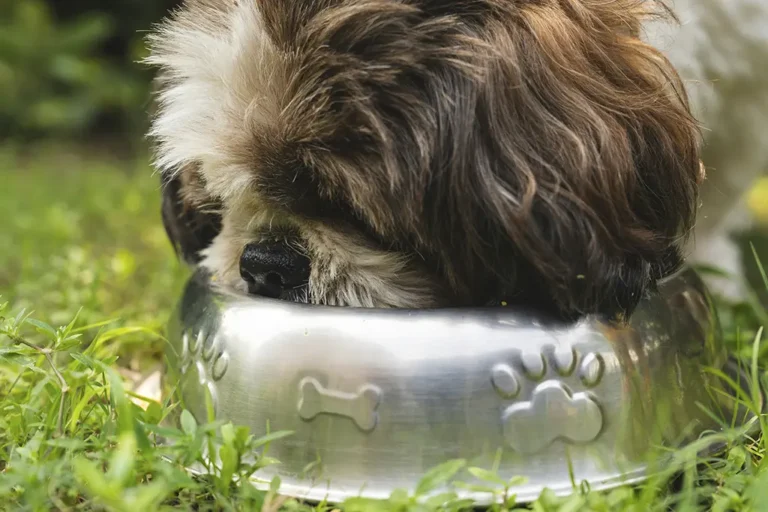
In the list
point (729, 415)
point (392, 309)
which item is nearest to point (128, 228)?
point (392, 309)

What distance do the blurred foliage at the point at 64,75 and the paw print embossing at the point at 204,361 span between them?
6418 millimetres

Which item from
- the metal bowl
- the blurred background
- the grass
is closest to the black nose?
the metal bowl

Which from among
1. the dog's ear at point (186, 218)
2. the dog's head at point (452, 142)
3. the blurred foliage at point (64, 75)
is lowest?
the blurred foliage at point (64, 75)

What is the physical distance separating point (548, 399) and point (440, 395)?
230 mm

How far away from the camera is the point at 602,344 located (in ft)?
5.81

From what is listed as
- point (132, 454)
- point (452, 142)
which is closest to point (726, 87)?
point (452, 142)

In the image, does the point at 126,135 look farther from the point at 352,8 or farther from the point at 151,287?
the point at 352,8

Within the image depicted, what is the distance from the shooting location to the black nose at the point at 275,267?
2016mm

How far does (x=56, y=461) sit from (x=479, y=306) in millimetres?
935

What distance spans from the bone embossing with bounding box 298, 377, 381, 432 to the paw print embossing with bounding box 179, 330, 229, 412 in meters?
0.23

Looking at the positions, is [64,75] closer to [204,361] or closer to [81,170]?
[81,170]

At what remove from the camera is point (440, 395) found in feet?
5.48

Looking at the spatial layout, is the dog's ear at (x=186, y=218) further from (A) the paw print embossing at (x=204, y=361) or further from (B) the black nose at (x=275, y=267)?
(A) the paw print embossing at (x=204, y=361)

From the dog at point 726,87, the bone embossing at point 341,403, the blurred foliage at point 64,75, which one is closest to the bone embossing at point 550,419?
the bone embossing at point 341,403
